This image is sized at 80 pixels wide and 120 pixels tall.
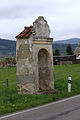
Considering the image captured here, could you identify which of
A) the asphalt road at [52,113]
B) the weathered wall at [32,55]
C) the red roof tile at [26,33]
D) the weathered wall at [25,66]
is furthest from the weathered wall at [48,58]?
the asphalt road at [52,113]

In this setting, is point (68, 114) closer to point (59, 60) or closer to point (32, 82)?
point (32, 82)

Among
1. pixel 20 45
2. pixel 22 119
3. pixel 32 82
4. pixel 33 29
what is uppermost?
pixel 33 29

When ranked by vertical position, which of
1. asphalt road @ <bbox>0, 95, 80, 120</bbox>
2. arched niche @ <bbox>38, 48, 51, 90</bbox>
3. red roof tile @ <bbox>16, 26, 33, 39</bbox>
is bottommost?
asphalt road @ <bbox>0, 95, 80, 120</bbox>

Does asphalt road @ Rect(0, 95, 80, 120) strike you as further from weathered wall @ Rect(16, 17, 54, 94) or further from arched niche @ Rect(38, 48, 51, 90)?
arched niche @ Rect(38, 48, 51, 90)

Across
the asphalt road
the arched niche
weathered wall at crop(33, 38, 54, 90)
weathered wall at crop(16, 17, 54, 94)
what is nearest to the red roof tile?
weathered wall at crop(16, 17, 54, 94)

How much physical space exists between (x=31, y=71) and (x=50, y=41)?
6.93 feet

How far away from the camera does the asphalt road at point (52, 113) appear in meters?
8.03

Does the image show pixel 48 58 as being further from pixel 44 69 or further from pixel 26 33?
pixel 26 33

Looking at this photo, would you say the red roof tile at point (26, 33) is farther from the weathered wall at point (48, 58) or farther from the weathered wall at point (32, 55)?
the weathered wall at point (48, 58)

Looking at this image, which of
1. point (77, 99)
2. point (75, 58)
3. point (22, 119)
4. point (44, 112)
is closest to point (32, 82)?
point (77, 99)

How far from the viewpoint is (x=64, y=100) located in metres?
11.1

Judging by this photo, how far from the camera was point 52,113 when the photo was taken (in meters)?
8.62

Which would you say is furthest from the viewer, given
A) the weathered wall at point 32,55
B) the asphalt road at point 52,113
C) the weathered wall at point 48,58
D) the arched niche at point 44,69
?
the arched niche at point 44,69

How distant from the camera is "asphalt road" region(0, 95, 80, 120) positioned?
26.3 ft
